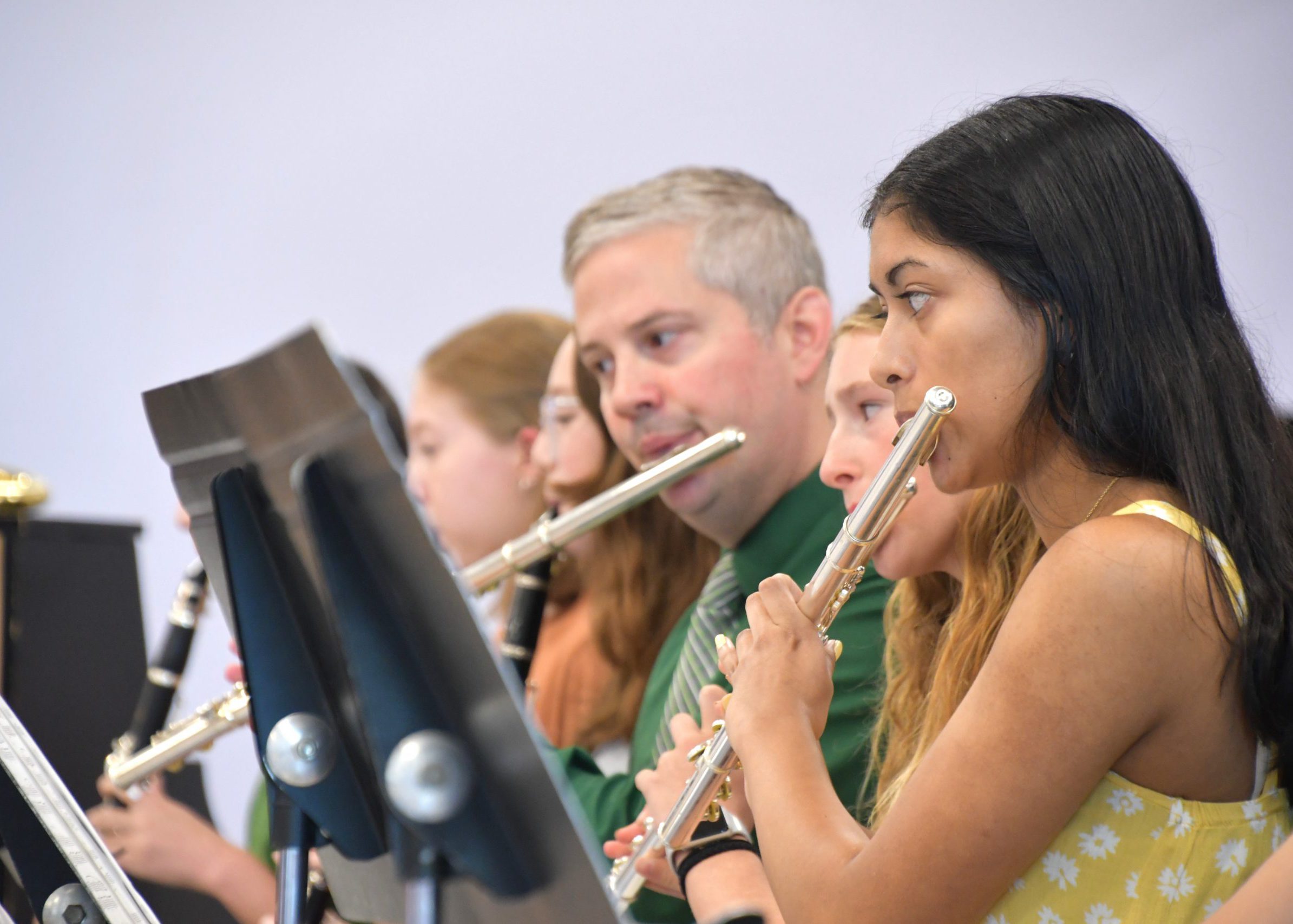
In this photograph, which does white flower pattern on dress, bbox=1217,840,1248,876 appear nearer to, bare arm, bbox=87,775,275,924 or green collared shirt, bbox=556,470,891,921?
green collared shirt, bbox=556,470,891,921

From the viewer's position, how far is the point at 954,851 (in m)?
0.67

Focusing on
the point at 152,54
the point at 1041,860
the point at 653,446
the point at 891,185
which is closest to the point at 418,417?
the point at 653,446

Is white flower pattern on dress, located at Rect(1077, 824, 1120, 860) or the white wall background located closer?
white flower pattern on dress, located at Rect(1077, 824, 1120, 860)

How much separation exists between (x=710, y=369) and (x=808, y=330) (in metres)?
0.13

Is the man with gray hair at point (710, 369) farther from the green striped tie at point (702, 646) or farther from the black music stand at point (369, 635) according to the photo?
the black music stand at point (369, 635)

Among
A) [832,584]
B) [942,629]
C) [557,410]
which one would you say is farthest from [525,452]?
[832,584]

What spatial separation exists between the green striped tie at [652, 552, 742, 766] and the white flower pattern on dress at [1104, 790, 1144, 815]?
1.64 feet

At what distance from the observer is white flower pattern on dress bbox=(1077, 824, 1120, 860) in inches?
27.2

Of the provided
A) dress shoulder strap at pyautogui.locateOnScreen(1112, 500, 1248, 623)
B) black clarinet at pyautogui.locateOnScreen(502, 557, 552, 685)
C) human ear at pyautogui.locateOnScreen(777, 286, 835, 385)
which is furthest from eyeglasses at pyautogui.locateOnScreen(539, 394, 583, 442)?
dress shoulder strap at pyautogui.locateOnScreen(1112, 500, 1248, 623)

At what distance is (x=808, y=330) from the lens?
1.40 m

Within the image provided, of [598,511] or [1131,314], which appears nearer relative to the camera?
[1131,314]

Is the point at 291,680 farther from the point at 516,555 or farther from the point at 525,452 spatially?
the point at 525,452

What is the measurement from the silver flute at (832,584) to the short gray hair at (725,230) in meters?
0.57

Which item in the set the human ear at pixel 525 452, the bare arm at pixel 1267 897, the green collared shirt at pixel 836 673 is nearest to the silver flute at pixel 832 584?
the green collared shirt at pixel 836 673
